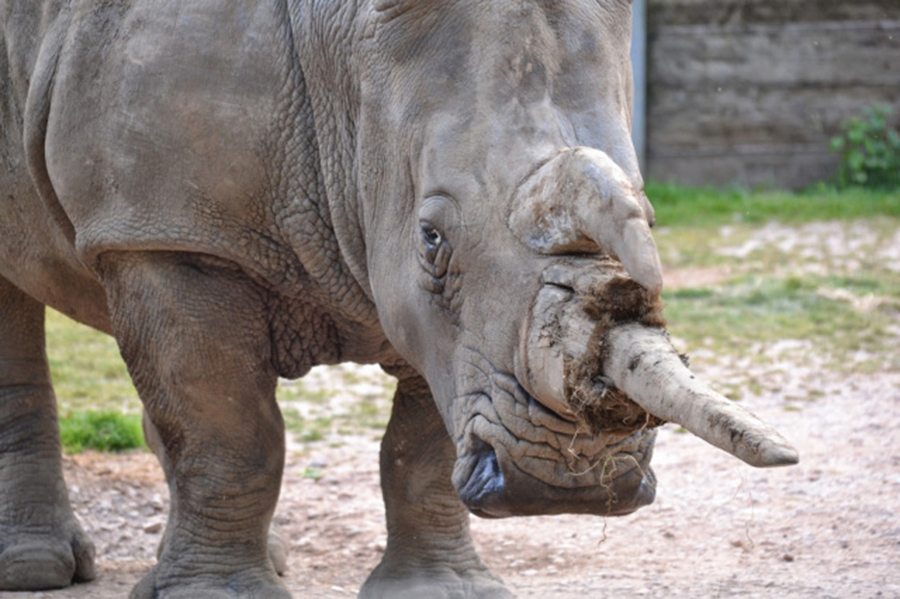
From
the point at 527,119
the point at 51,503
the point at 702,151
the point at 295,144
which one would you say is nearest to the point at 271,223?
the point at 295,144

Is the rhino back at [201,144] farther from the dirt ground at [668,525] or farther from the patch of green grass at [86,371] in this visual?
the patch of green grass at [86,371]

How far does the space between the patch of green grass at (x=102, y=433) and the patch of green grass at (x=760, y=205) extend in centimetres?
540

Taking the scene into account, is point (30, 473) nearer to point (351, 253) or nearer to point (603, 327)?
point (351, 253)

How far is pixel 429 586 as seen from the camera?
5.35m

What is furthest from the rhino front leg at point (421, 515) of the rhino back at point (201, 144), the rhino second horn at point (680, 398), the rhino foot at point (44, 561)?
the rhino second horn at point (680, 398)

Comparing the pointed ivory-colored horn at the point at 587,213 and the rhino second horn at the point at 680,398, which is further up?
the pointed ivory-colored horn at the point at 587,213

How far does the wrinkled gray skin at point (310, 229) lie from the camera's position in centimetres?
394

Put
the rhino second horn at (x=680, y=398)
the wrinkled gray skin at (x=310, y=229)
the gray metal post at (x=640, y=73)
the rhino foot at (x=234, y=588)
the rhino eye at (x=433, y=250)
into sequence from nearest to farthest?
1. the rhino second horn at (x=680, y=398)
2. the wrinkled gray skin at (x=310, y=229)
3. the rhino eye at (x=433, y=250)
4. the rhino foot at (x=234, y=588)
5. the gray metal post at (x=640, y=73)

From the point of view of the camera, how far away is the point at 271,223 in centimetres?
470

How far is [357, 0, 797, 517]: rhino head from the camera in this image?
3.57 meters

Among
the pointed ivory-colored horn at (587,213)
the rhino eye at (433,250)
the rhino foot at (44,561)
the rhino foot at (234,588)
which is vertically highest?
the pointed ivory-colored horn at (587,213)

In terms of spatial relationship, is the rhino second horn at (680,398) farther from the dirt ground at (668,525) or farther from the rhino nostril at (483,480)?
the dirt ground at (668,525)

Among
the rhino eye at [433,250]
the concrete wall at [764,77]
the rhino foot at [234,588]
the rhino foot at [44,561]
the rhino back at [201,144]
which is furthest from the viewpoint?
the concrete wall at [764,77]

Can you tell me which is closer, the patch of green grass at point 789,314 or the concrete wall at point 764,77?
the patch of green grass at point 789,314
